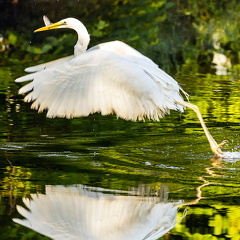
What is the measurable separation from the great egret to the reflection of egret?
2.54ft

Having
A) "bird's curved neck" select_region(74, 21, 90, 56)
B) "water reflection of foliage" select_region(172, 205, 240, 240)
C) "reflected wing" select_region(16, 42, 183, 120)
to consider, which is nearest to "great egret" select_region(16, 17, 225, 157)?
"reflected wing" select_region(16, 42, 183, 120)

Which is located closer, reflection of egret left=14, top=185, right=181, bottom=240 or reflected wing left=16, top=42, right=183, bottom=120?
reflection of egret left=14, top=185, right=181, bottom=240

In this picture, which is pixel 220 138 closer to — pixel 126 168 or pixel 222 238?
pixel 126 168

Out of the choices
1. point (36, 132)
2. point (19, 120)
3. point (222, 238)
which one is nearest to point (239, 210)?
point (222, 238)

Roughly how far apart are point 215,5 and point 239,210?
17738mm

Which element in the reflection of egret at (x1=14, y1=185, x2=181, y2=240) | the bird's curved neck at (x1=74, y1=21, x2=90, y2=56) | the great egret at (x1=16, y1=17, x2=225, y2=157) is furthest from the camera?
the bird's curved neck at (x1=74, y1=21, x2=90, y2=56)

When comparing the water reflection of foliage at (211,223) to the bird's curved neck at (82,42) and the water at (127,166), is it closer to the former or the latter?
the water at (127,166)

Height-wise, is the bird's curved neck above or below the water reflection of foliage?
above

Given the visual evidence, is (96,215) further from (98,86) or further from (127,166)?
(127,166)

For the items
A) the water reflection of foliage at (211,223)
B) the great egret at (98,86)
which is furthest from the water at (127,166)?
the great egret at (98,86)

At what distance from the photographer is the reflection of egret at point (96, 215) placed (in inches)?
258

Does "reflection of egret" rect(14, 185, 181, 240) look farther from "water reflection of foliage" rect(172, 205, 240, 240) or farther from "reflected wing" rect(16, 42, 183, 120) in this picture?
"reflected wing" rect(16, 42, 183, 120)

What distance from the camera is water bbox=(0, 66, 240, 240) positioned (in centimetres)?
702

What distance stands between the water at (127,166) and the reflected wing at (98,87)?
2.33 feet
